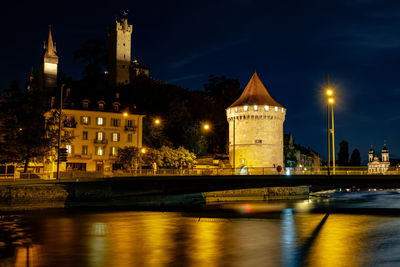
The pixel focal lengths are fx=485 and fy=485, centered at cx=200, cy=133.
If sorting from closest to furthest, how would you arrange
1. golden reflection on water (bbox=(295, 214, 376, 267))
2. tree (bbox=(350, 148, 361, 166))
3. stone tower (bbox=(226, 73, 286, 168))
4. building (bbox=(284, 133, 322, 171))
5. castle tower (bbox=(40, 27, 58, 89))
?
golden reflection on water (bbox=(295, 214, 376, 267)) < stone tower (bbox=(226, 73, 286, 168)) < building (bbox=(284, 133, 322, 171)) < castle tower (bbox=(40, 27, 58, 89)) < tree (bbox=(350, 148, 361, 166))

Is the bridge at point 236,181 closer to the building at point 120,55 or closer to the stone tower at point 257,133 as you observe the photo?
the stone tower at point 257,133

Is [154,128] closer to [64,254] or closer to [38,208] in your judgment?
[38,208]

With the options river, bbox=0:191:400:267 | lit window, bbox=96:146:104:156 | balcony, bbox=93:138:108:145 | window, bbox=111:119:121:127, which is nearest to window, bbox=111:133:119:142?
window, bbox=111:119:121:127

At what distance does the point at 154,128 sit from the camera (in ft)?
255

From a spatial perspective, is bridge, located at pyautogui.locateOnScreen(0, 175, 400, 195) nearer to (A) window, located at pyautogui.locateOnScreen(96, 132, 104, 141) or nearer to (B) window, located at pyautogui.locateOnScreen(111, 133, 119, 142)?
(A) window, located at pyautogui.locateOnScreen(96, 132, 104, 141)

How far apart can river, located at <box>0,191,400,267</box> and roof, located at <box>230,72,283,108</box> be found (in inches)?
1233

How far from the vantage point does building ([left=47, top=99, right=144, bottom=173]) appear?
65.4 m

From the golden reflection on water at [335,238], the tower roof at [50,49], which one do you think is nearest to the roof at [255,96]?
the golden reflection on water at [335,238]

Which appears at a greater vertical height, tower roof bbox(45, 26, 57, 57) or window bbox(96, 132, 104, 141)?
tower roof bbox(45, 26, 57, 57)

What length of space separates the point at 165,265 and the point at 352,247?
10.3 m

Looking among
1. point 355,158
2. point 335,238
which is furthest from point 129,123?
point 355,158

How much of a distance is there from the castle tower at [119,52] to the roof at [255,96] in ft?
174

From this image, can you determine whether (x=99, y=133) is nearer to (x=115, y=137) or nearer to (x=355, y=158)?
(x=115, y=137)

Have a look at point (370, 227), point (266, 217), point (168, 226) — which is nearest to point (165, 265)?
point (168, 226)
